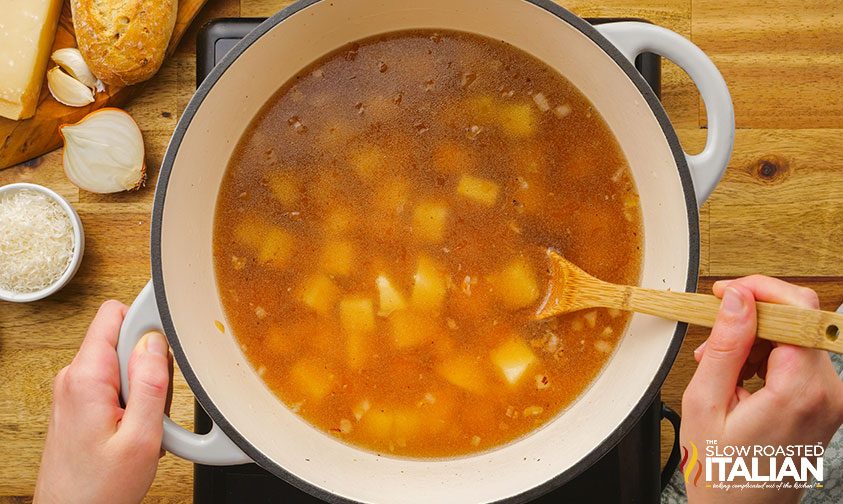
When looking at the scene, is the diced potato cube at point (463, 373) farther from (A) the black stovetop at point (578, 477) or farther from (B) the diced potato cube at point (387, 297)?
(A) the black stovetop at point (578, 477)

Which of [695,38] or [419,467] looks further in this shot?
[695,38]

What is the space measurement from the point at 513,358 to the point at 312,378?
362 millimetres

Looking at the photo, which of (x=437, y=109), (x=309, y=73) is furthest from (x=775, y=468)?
(x=309, y=73)

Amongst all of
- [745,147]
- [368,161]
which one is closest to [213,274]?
[368,161]

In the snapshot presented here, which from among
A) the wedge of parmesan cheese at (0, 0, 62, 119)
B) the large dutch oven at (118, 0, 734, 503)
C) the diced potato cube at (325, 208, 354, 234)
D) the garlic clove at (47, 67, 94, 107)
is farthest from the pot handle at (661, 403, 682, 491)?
the wedge of parmesan cheese at (0, 0, 62, 119)

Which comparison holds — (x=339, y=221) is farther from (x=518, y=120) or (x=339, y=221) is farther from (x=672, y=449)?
(x=672, y=449)

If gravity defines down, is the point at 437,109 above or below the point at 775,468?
below

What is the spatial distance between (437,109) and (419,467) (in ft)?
2.08

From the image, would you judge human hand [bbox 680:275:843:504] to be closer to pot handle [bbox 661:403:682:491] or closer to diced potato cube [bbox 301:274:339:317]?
pot handle [bbox 661:403:682:491]

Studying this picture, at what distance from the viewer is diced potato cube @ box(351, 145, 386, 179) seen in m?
1.29

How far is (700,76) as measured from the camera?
1.12m

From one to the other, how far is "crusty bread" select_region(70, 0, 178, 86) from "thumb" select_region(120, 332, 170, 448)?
58 cm

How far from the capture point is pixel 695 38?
1.50m

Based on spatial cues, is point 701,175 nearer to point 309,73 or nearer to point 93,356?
point 309,73
